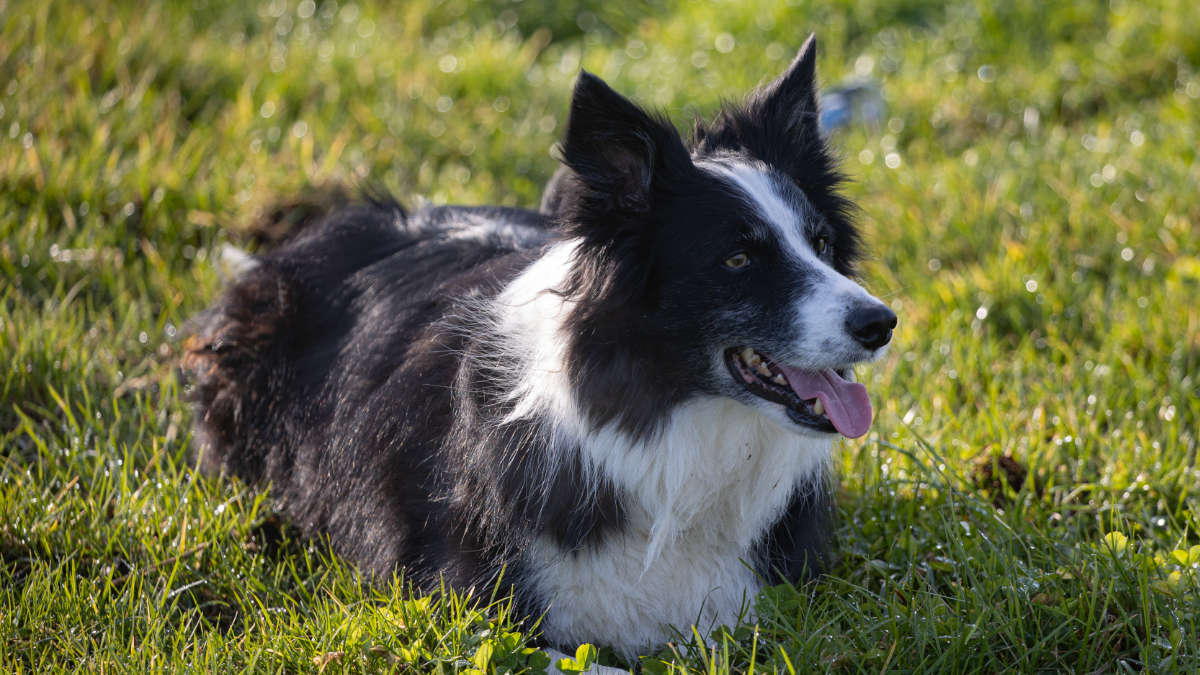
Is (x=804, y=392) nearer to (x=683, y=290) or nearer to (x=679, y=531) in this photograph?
(x=683, y=290)

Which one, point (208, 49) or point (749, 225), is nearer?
point (749, 225)

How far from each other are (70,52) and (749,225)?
16.8ft

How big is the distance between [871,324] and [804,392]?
266 mm

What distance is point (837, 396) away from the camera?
2.93 metres

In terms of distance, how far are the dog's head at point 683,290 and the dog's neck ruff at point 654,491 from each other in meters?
0.07

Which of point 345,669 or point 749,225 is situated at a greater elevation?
point 749,225

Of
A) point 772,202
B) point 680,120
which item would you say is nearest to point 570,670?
point 772,202

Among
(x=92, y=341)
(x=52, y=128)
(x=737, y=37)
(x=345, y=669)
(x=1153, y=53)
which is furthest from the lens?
(x=737, y=37)

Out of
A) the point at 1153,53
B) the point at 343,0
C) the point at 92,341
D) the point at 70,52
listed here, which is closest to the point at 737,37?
the point at 1153,53

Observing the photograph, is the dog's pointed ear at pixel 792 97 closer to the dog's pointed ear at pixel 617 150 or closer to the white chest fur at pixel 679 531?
the dog's pointed ear at pixel 617 150

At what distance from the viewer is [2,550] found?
11.3 ft

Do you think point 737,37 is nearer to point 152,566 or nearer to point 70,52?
point 70,52

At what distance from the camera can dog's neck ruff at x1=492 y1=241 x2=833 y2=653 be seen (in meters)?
2.96

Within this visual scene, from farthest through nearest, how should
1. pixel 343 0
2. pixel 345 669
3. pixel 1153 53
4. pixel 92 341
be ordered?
1. pixel 343 0
2. pixel 1153 53
3. pixel 92 341
4. pixel 345 669
